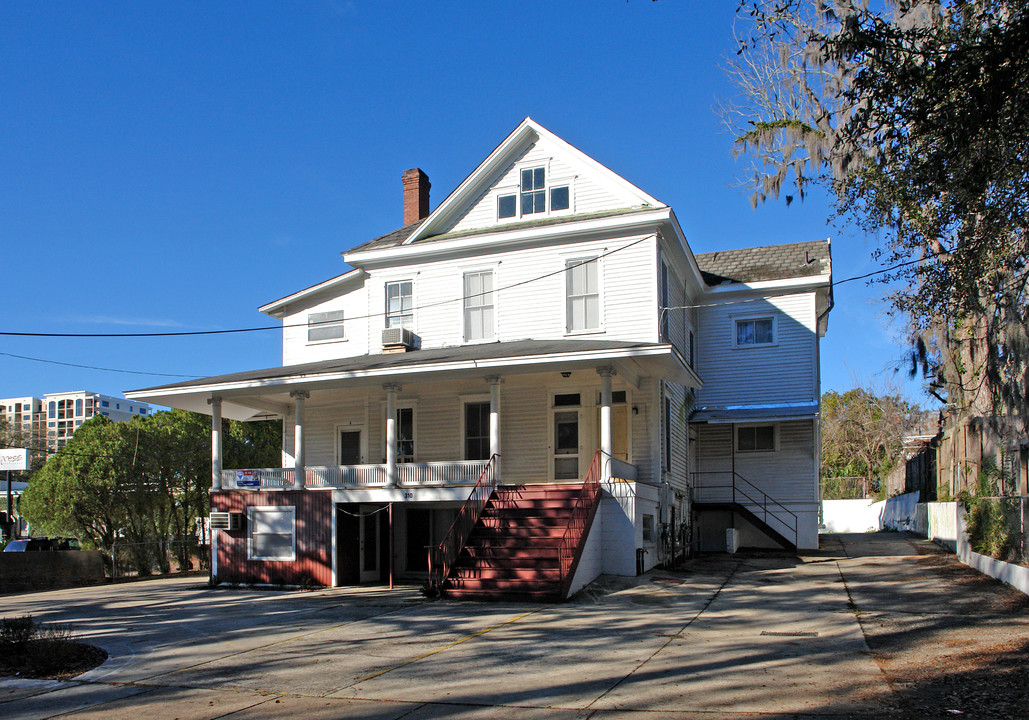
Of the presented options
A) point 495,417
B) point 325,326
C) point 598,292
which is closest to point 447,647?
point 495,417

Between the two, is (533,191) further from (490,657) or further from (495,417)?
(490,657)

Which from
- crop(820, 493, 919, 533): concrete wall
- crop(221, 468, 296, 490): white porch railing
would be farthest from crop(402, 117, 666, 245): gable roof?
crop(820, 493, 919, 533): concrete wall

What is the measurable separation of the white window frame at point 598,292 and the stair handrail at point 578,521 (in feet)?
12.1

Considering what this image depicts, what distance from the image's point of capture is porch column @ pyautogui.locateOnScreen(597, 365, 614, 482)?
55.9ft

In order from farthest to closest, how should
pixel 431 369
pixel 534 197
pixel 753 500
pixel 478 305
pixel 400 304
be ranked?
pixel 753 500
pixel 400 304
pixel 478 305
pixel 534 197
pixel 431 369

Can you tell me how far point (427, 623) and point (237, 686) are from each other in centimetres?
382

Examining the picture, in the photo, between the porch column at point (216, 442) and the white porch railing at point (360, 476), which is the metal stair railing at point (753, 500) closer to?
the white porch railing at point (360, 476)

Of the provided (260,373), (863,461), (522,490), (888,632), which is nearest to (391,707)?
(888,632)

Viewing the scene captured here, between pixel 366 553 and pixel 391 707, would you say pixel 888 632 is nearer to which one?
pixel 391 707

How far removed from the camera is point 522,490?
17.3 m

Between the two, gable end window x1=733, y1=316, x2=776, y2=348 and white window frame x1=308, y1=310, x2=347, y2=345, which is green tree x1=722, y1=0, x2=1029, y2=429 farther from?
white window frame x1=308, y1=310, x2=347, y2=345

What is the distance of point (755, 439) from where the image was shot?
2503 centimetres

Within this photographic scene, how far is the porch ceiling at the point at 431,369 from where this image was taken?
17031mm

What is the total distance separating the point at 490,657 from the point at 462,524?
8.44 m
